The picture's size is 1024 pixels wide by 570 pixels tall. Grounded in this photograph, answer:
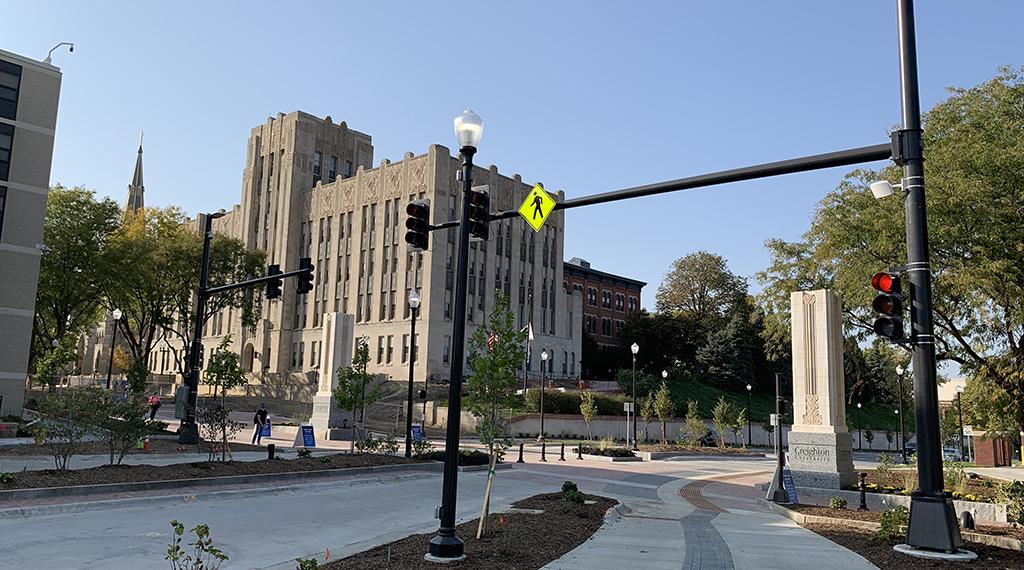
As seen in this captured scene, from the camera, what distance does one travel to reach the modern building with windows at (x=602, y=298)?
9450cm

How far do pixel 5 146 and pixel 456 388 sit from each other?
38.6 metres

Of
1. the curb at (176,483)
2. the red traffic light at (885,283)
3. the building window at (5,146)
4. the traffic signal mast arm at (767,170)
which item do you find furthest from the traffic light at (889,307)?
the building window at (5,146)

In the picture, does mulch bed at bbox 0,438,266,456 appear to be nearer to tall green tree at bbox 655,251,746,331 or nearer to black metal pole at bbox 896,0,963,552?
black metal pole at bbox 896,0,963,552

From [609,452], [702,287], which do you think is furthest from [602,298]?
[609,452]

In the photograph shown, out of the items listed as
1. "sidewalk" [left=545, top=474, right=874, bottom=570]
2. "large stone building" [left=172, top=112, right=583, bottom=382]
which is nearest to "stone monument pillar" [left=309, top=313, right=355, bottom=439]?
"sidewalk" [left=545, top=474, right=874, bottom=570]

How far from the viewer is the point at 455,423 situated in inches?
366

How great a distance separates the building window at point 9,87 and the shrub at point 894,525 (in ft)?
139

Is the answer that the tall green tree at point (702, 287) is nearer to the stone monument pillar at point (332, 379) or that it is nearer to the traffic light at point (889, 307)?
the stone monument pillar at point (332, 379)

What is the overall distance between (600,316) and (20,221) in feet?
231

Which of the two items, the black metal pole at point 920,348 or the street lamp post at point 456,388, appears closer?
the street lamp post at point 456,388

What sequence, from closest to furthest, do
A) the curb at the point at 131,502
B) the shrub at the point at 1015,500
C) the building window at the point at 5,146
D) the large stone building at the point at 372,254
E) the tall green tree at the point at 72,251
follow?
the shrub at the point at 1015,500
the curb at the point at 131,502
the building window at the point at 5,146
the tall green tree at the point at 72,251
the large stone building at the point at 372,254

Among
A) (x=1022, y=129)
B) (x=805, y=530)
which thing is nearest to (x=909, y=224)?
(x=805, y=530)

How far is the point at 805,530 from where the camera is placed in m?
13.5

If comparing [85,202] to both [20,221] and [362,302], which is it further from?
[362,302]
